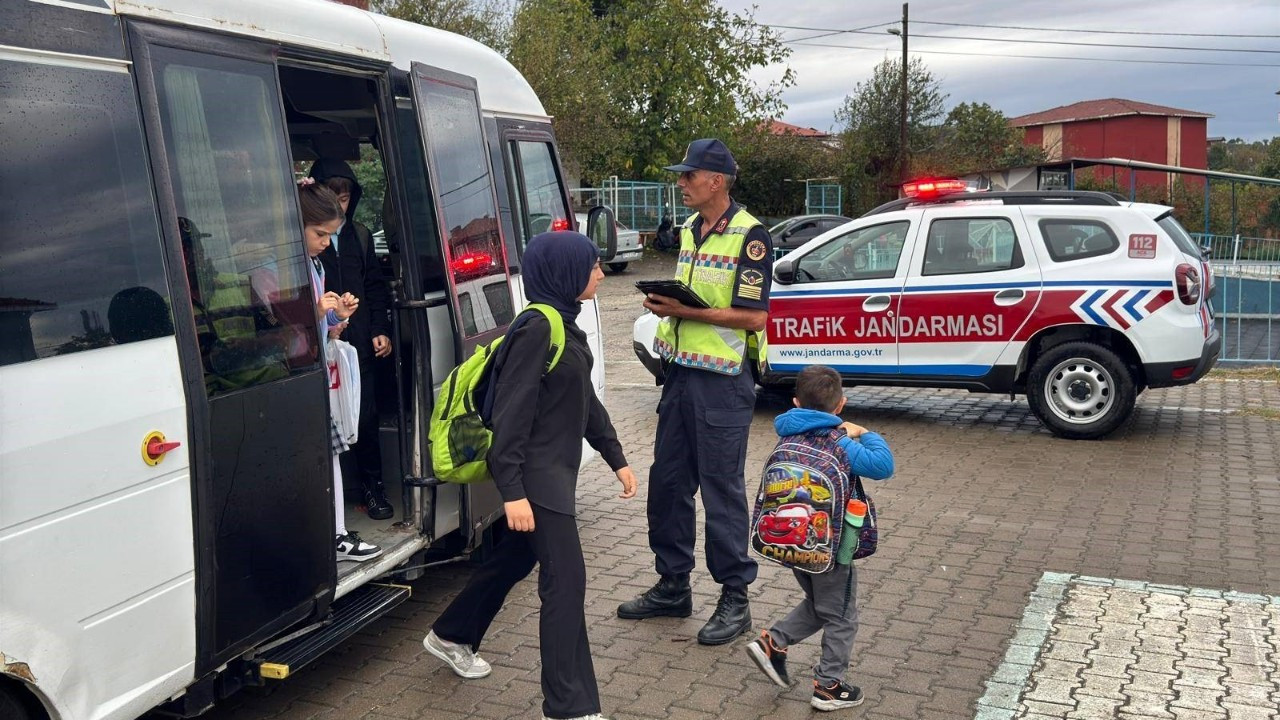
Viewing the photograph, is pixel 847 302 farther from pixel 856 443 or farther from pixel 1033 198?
Result: pixel 856 443

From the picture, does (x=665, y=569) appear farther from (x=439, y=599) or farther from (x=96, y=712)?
(x=96, y=712)

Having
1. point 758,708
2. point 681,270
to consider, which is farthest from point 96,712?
point 681,270

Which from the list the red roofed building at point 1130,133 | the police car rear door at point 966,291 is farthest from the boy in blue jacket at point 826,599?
the red roofed building at point 1130,133

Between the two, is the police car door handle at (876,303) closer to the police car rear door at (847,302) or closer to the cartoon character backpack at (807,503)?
the police car rear door at (847,302)

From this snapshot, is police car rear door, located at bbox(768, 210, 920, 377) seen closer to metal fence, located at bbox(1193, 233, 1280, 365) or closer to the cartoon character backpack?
the cartoon character backpack

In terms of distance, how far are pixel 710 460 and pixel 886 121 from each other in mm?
39562

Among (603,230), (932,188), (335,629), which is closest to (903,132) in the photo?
(932,188)

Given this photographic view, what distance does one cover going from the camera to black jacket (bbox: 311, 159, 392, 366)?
18.1 ft

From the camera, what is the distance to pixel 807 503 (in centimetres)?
429

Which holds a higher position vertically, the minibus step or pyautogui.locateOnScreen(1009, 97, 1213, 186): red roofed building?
pyautogui.locateOnScreen(1009, 97, 1213, 186): red roofed building

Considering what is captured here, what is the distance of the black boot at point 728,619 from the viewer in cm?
509

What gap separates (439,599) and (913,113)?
40.6m

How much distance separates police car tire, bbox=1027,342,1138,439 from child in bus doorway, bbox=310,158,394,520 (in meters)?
5.54

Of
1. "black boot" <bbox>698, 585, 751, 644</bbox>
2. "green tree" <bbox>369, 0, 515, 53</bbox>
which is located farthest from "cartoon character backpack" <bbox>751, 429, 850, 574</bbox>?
"green tree" <bbox>369, 0, 515, 53</bbox>
